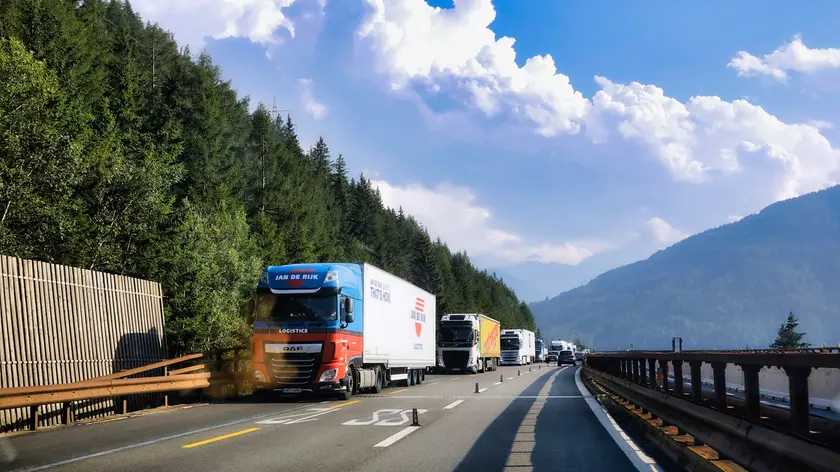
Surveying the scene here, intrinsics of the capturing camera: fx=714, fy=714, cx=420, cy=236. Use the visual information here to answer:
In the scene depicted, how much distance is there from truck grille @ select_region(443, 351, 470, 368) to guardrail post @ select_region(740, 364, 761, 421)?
42.4 metres

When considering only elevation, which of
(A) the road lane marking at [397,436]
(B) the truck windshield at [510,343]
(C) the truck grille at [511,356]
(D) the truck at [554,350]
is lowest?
(D) the truck at [554,350]

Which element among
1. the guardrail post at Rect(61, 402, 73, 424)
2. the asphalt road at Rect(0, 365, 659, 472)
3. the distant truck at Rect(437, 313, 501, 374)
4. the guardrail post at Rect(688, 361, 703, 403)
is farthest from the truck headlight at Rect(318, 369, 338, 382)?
the distant truck at Rect(437, 313, 501, 374)

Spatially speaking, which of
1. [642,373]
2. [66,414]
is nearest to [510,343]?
[642,373]

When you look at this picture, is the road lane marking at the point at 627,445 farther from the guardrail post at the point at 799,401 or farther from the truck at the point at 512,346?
the truck at the point at 512,346

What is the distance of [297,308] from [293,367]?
169 centimetres

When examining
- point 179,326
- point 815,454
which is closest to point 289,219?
point 179,326

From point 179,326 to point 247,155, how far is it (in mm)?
38890

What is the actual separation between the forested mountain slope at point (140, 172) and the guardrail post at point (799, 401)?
864 inches

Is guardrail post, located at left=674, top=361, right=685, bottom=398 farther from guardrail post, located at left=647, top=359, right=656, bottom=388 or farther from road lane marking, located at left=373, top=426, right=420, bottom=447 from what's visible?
road lane marking, located at left=373, top=426, right=420, bottom=447

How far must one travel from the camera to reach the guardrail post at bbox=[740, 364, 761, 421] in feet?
21.3

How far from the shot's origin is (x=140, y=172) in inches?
1106

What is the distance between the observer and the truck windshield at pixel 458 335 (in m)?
48.8

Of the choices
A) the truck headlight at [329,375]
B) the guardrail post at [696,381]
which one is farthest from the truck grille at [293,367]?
the guardrail post at [696,381]

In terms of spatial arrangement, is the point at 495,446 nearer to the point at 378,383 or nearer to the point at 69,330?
the point at 69,330
